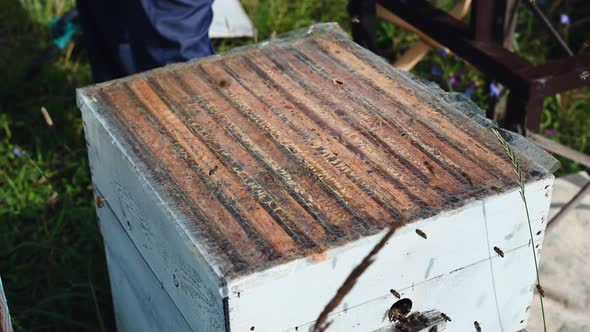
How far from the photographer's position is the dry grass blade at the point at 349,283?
144 centimetres

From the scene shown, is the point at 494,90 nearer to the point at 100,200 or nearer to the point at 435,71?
the point at 435,71

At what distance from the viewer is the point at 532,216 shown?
181cm

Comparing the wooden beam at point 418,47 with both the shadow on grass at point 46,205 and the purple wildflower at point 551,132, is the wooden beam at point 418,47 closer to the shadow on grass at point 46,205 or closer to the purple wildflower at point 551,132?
the purple wildflower at point 551,132

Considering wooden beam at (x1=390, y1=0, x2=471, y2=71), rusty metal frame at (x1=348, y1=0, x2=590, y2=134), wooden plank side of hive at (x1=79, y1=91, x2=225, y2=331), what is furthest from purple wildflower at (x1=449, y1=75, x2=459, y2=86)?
wooden plank side of hive at (x1=79, y1=91, x2=225, y2=331)

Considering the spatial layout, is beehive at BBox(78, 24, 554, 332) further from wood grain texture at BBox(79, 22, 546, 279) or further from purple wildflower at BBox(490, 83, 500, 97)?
purple wildflower at BBox(490, 83, 500, 97)

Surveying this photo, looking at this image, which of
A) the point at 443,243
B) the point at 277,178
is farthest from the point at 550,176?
the point at 277,178

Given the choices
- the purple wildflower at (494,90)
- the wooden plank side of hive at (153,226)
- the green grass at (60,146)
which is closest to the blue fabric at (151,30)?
the green grass at (60,146)

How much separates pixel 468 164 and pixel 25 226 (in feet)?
5.98

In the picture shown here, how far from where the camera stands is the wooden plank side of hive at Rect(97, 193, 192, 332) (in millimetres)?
1925

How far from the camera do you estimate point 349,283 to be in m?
1.46

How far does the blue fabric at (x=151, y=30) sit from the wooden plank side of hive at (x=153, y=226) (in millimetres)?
693

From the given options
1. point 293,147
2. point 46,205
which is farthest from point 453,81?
point 293,147

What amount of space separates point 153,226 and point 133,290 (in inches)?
14.4

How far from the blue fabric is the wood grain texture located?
1.58 feet
